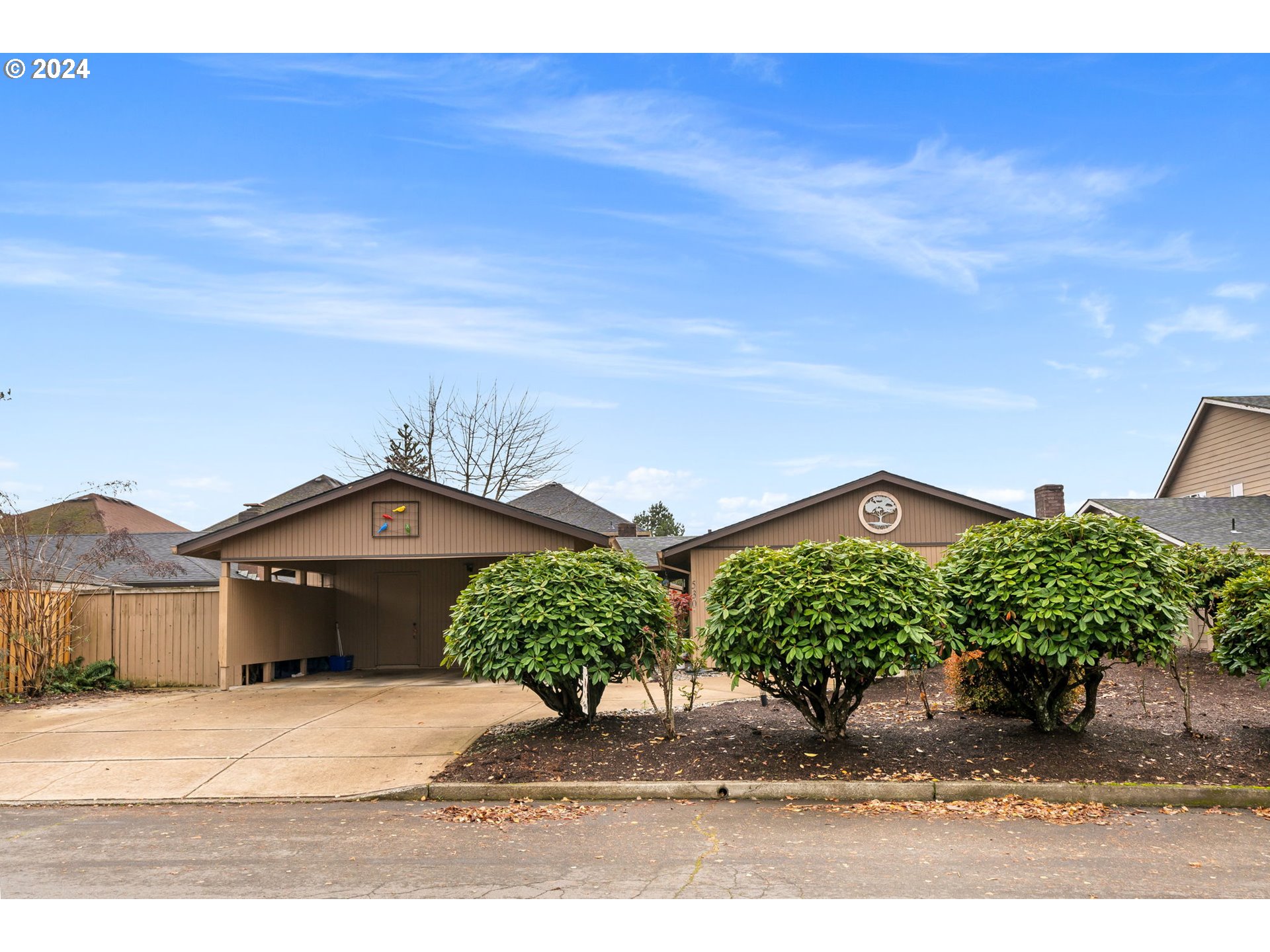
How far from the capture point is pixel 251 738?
33.2 feet

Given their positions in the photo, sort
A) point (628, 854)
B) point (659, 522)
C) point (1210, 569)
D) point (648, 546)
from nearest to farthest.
Answer: point (628, 854) < point (1210, 569) < point (648, 546) < point (659, 522)

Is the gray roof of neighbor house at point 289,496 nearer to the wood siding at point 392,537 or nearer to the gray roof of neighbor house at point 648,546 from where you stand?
the gray roof of neighbor house at point 648,546

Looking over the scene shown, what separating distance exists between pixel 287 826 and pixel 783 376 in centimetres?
1647

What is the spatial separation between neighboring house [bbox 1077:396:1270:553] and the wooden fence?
1825cm

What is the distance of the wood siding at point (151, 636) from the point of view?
15523 mm

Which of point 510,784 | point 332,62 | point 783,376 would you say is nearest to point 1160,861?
point 510,784

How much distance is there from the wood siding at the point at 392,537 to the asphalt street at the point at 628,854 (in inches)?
292

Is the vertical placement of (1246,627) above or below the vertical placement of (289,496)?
below

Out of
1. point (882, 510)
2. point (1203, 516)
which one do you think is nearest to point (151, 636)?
point (882, 510)

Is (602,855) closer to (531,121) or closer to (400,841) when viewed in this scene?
(400,841)

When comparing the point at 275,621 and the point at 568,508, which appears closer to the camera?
the point at 275,621

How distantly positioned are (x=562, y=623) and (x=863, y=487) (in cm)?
1051

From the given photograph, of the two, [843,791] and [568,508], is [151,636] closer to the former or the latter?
[843,791]

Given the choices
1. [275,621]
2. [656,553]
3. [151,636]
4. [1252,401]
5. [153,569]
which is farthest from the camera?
[1252,401]
